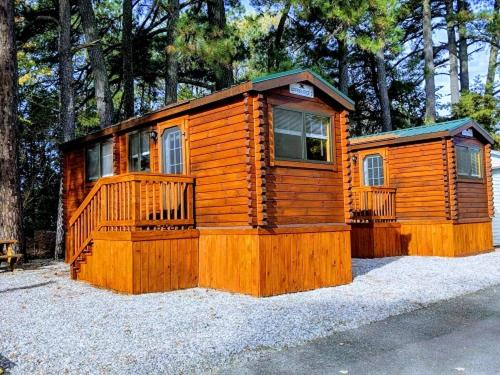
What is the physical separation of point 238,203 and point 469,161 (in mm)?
9841

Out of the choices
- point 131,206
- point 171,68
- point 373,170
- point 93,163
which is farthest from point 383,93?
point 131,206

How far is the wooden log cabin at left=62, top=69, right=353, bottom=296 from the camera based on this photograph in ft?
28.4

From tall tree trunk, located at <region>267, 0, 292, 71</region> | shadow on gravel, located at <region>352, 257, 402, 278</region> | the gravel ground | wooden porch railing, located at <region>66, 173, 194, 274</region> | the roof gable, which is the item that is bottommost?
the gravel ground

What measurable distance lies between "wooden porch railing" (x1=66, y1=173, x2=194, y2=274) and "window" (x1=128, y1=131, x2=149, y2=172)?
6.18 ft

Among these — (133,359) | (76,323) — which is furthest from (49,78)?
(133,359)

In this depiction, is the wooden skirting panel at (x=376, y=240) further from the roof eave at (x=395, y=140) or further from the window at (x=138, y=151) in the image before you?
the window at (x=138, y=151)

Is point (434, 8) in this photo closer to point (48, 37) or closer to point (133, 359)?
point (48, 37)

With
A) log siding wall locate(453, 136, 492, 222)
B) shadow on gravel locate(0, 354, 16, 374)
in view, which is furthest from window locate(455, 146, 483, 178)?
shadow on gravel locate(0, 354, 16, 374)

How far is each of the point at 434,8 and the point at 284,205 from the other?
2501 centimetres

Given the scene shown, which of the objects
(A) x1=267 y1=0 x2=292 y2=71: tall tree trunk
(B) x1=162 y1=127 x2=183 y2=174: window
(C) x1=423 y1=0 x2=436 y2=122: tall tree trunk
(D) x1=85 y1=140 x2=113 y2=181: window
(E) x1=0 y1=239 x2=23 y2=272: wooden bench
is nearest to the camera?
(B) x1=162 y1=127 x2=183 y2=174: window

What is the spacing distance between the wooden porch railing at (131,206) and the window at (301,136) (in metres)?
1.99

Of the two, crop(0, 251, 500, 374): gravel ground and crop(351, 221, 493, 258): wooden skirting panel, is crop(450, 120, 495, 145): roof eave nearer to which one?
crop(351, 221, 493, 258): wooden skirting panel

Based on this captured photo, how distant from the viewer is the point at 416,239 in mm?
→ 15211

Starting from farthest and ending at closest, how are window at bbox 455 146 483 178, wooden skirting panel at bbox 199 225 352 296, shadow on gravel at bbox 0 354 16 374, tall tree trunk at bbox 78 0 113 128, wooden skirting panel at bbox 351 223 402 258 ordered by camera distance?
tall tree trunk at bbox 78 0 113 128
window at bbox 455 146 483 178
wooden skirting panel at bbox 351 223 402 258
wooden skirting panel at bbox 199 225 352 296
shadow on gravel at bbox 0 354 16 374
